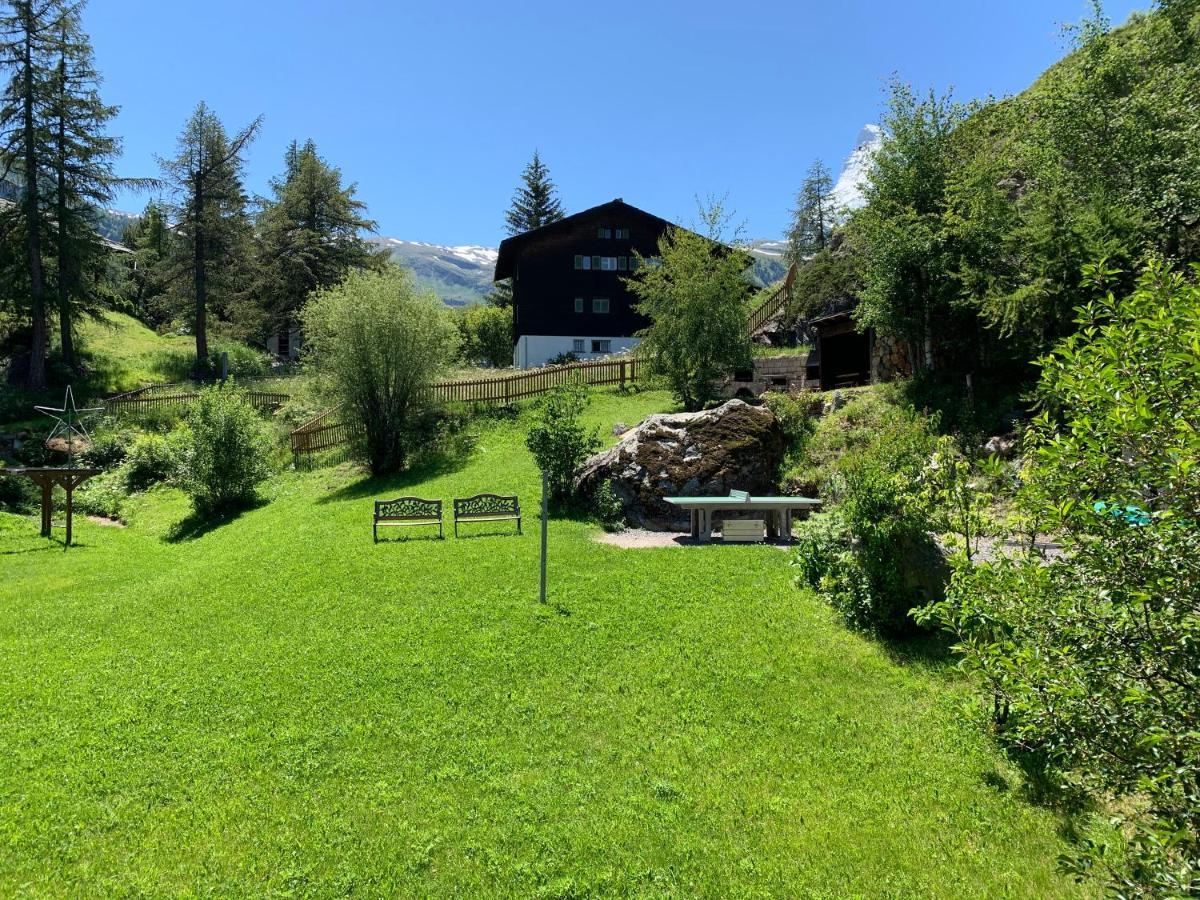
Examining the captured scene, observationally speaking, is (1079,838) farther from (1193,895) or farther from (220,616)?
(220,616)

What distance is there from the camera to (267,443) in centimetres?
2139

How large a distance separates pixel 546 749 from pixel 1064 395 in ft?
16.2

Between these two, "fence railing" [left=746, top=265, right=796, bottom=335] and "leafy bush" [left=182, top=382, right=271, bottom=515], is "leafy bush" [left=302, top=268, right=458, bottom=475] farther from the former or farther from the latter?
"fence railing" [left=746, top=265, right=796, bottom=335]

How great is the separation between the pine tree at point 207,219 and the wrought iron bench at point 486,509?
101ft

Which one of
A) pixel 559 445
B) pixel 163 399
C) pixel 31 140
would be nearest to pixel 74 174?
pixel 31 140

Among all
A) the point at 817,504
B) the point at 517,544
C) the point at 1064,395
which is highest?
the point at 1064,395

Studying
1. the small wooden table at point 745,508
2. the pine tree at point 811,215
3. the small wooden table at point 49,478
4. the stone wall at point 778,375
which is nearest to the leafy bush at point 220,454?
the small wooden table at point 49,478

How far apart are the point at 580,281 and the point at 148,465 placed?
25074 millimetres

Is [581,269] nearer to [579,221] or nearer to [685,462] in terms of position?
[579,221]

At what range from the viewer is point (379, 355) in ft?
69.1

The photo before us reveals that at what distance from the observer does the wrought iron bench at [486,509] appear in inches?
554

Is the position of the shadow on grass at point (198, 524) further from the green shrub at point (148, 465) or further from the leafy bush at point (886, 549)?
the leafy bush at point (886, 549)

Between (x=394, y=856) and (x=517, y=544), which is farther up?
(x=517, y=544)

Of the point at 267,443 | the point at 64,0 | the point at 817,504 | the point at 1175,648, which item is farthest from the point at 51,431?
the point at 1175,648
